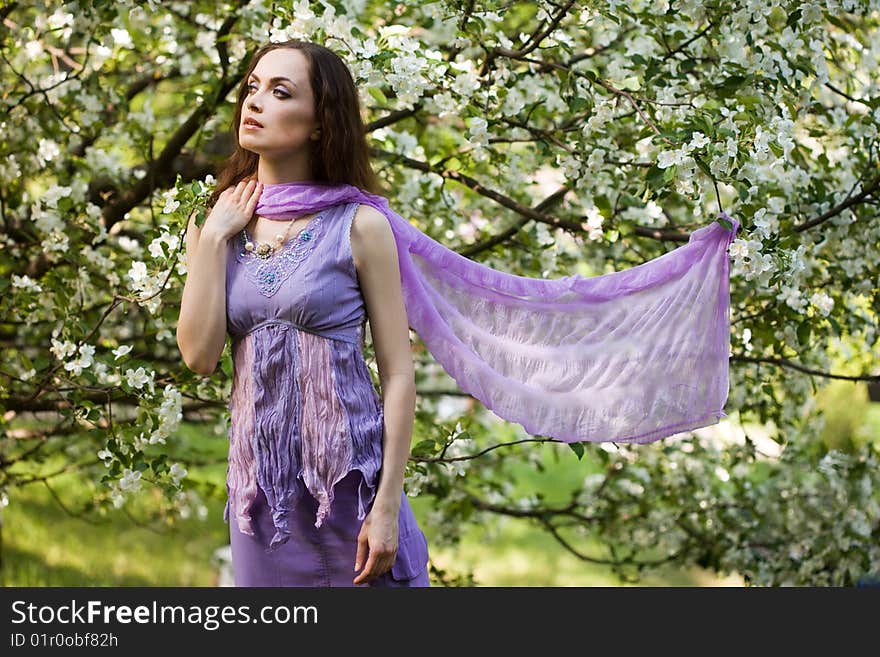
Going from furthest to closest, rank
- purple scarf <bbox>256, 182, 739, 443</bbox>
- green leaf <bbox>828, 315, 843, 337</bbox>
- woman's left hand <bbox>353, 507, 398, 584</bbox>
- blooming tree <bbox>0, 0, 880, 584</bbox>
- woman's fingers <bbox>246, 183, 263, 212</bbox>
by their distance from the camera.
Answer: green leaf <bbox>828, 315, 843, 337</bbox>
blooming tree <bbox>0, 0, 880, 584</bbox>
purple scarf <bbox>256, 182, 739, 443</bbox>
woman's fingers <bbox>246, 183, 263, 212</bbox>
woman's left hand <bbox>353, 507, 398, 584</bbox>

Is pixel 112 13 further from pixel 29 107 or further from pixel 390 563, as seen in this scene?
pixel 390 563

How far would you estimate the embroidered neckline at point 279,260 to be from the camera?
2096 mm

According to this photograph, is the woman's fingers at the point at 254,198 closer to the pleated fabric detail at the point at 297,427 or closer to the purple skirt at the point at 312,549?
the pleated fabric detail at the point at 297,427

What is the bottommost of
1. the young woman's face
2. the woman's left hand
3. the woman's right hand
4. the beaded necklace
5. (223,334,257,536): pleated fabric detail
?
the woman's left hand

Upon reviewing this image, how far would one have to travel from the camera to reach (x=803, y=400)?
4043mm

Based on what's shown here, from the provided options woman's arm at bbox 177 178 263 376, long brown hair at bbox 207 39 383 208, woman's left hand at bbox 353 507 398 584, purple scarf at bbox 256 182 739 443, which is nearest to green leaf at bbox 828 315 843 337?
purple scarf at bbox 256 182 739 443

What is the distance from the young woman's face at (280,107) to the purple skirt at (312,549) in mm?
615

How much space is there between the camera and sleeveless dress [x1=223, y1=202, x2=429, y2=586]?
2078 mm

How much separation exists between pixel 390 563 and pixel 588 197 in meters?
1.47

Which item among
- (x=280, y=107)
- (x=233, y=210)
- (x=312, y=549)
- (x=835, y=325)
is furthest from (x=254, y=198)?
(x=835, y=325)

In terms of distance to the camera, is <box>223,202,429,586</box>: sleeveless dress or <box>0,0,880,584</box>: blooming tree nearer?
<box>223,202,429,586</box>: sleeveless dress

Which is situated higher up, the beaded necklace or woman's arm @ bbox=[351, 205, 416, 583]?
the beaded necklace

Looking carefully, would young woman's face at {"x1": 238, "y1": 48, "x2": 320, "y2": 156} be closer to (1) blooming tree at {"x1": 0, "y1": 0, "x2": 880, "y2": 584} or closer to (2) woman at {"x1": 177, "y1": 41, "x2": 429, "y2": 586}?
(2) woman at {"x1": 177, "y1": 41, "x2": 429, "y2": 586}

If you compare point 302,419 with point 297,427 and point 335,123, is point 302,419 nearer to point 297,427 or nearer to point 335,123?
point 297,427
